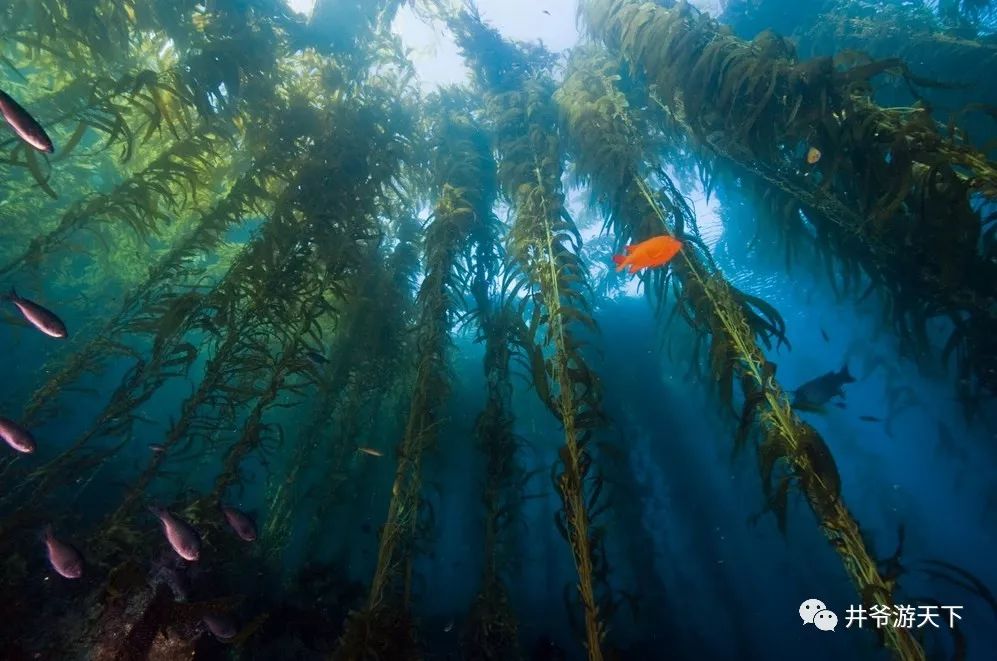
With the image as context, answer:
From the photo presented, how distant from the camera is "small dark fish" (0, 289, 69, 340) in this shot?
3.05m

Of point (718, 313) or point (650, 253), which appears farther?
point (650, 253)

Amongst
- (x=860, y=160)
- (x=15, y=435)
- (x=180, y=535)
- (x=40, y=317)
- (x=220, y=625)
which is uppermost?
(x=860, y=160)

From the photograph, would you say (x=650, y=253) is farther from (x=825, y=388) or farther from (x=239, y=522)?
(x=825, y=388)

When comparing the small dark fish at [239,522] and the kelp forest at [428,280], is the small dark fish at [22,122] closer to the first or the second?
the kelp forest at [428,280]

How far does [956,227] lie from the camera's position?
3.80 m

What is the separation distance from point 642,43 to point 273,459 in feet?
42.0

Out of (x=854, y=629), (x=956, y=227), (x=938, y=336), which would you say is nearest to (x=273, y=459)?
(x=956, y=227)

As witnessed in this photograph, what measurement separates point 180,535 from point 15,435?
140cm

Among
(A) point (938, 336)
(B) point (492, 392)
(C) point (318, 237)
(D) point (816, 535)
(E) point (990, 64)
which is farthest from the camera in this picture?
(D) point (816, 535)

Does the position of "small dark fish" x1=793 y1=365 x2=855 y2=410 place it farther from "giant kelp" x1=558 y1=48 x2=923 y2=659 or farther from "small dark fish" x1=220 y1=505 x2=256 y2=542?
"small dark fish" x1=220 y1=505 x2=256 y2=542

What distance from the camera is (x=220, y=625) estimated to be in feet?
12.3

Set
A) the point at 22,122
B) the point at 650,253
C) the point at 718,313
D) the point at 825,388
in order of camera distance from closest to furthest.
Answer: the point at 22,122 < the point at 718,313 < the point at 650,253 < the point at 825,388

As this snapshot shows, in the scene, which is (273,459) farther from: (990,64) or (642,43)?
(990,64)

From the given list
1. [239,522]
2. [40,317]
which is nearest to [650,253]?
[239,522]
